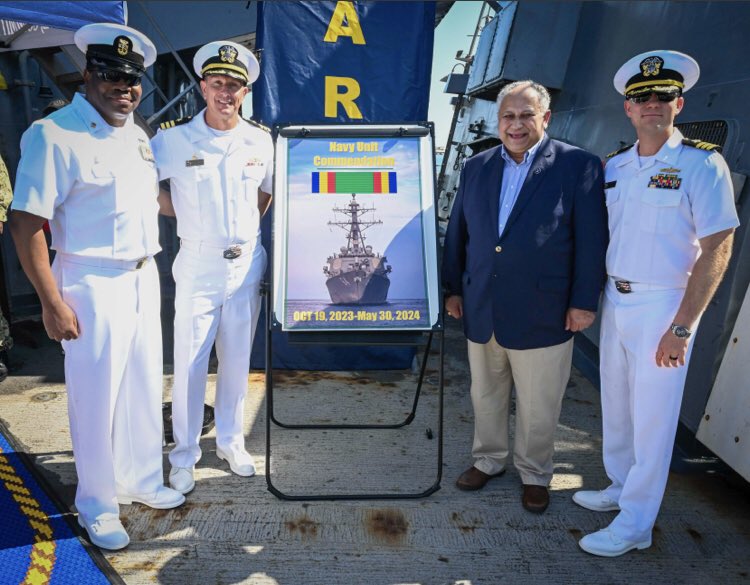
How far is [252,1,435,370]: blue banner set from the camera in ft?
13.1

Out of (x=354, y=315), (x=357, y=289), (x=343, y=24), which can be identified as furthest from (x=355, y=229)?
(x=343, y=24)

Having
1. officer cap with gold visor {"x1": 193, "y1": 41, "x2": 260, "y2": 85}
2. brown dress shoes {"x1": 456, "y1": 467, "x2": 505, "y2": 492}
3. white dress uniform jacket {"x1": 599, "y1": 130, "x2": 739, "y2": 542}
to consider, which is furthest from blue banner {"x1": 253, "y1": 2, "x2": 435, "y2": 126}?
brown dress shoes {"x1": 456, "y1": 467, "x2": 505, "y2": 492}

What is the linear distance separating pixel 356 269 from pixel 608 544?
5.60 feet

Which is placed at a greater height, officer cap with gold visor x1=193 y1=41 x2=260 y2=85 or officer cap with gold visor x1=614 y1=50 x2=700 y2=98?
officer cap with gold visor x1=193 y1=41 x2=260 y2=85

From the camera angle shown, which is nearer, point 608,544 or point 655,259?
point 655,259

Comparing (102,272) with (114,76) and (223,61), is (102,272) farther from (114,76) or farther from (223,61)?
(223,61)

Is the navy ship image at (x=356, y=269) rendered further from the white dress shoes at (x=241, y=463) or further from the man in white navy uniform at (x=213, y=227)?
the white dress shoes at (x=241, y=463)

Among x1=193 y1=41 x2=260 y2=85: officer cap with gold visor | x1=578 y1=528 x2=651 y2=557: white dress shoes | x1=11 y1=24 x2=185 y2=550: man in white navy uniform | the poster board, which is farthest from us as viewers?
the poster board

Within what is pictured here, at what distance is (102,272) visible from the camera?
225 cm

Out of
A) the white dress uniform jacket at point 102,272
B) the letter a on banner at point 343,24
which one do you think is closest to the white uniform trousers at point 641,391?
the white dress uniform jacket at point 102,272

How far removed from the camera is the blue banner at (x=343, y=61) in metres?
3.98

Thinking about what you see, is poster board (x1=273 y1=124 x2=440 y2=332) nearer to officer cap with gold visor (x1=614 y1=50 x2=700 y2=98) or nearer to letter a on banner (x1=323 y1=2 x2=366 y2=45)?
officer cap with gold visor (x1=614 y1=50 x2=700 y2=98)

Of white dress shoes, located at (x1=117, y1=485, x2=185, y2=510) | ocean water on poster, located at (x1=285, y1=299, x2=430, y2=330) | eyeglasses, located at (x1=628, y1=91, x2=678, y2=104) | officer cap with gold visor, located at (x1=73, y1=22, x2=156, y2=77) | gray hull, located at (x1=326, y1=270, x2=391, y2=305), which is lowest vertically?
white dress shoes, located at (x1=117, y1=485, x2=185, y2=510)

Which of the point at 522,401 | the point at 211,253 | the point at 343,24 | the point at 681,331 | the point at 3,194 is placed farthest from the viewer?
the point at 343,24
